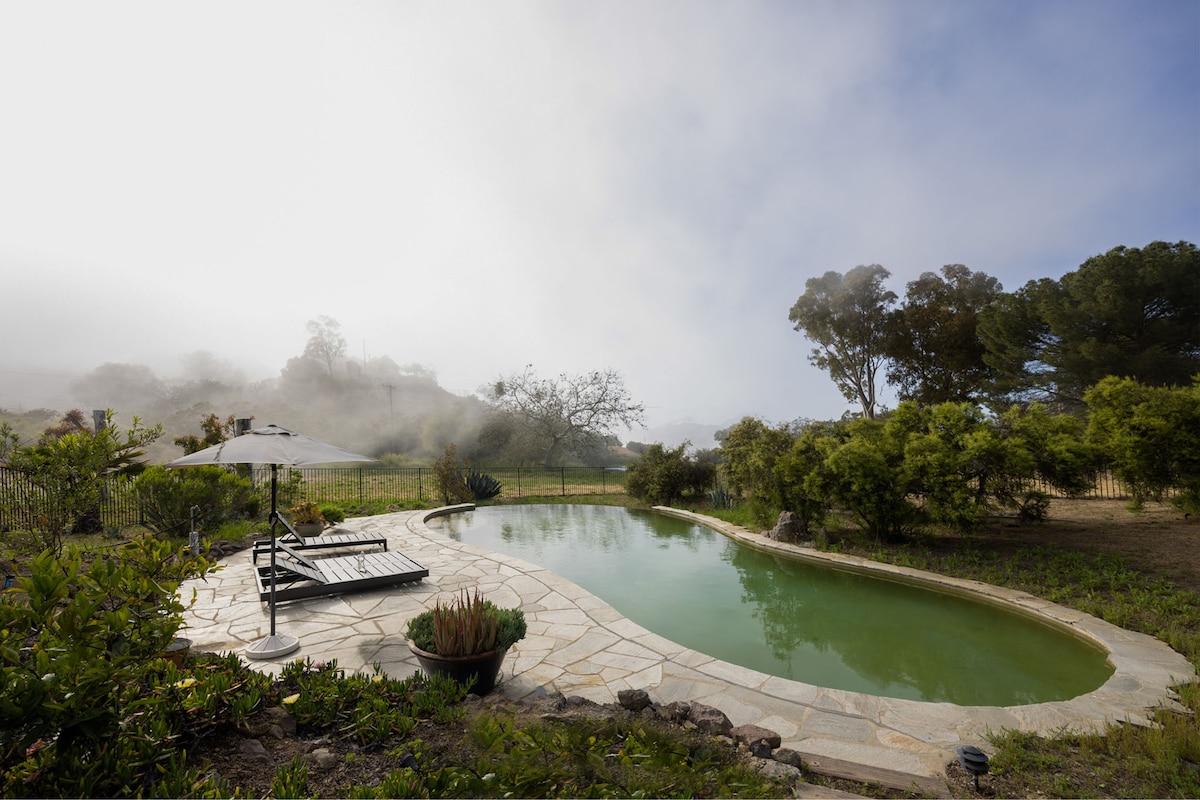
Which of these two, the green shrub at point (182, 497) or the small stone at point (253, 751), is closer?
the small stone at point (253, 751)

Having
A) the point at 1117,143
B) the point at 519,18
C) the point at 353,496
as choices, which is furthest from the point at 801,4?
the point at 353,496

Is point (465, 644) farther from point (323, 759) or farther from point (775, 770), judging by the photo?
point (775, 770)

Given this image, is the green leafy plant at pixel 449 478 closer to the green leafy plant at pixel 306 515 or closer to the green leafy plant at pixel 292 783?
the green leafy plant at pixel 306 515

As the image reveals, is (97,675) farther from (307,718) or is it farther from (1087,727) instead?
(1087,727)

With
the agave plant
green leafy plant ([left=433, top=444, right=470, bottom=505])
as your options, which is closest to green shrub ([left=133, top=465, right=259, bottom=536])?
green leafy plant ([left=433, top=444, right=470, bottom=505])

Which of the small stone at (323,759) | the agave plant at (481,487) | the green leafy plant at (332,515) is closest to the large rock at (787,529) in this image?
the small stone at (323,759)

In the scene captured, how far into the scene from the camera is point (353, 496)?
47.5ft

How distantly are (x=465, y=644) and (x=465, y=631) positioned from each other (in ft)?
0.25

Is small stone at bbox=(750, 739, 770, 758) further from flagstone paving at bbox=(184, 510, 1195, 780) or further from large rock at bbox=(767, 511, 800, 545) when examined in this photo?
large rock at bbox=(767, 511, 800, 545)

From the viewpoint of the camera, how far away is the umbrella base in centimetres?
377

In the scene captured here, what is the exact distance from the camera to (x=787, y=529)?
8617 millimetres

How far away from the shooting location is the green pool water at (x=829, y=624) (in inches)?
157

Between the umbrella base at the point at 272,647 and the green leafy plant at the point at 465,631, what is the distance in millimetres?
1266

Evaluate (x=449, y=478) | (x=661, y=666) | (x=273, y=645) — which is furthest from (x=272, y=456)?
(x=449, y=478)
